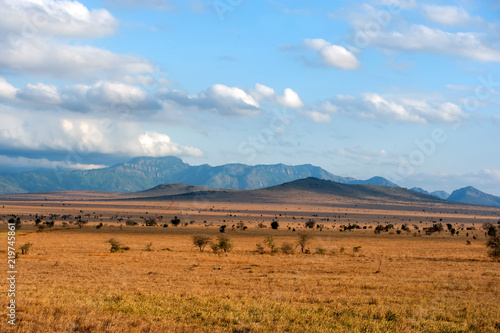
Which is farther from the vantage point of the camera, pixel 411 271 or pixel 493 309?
pixel 411 271

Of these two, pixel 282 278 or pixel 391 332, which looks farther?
pixel 282 278

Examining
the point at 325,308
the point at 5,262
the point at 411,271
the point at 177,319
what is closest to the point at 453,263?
the point at 411,271

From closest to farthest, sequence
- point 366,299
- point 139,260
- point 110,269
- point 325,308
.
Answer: point 325,308
point 366,299
point 110,269
point 139,260

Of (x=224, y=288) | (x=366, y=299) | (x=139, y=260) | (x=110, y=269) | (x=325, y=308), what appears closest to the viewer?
(x=325, y=308)

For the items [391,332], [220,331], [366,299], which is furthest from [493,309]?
[220,331]

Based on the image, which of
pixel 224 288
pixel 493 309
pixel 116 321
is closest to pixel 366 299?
pixel 493 309

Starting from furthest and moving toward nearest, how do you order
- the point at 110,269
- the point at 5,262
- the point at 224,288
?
1. the point at 5,262
2. the point at 110,269
3. the point at 224,288

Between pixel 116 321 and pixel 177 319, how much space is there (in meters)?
1.95

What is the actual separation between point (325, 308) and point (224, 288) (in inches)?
277

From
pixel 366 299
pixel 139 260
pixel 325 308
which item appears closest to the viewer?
pixel 325 308

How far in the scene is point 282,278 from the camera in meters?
26.6

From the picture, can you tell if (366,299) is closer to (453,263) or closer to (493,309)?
(493,309)

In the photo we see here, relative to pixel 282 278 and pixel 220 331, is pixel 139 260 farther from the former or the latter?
pixel 220 331

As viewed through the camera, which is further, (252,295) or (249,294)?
(249,294)
